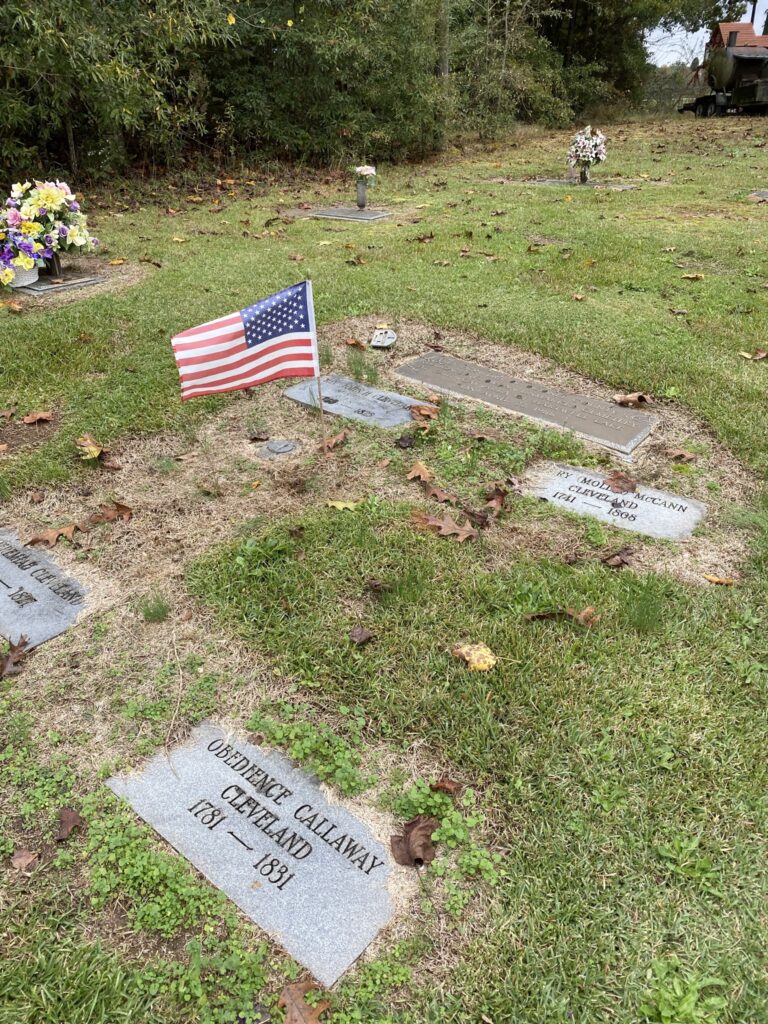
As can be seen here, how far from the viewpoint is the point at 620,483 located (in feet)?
11.2

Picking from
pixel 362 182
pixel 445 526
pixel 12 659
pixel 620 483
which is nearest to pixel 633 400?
pixel 620 483

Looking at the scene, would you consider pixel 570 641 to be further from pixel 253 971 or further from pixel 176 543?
pixel 176 543

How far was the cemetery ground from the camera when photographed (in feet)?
5.33

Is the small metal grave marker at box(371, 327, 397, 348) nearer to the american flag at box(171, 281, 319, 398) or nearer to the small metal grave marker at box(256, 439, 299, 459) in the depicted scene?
the small metal grave marker at box(256, 439, 299, 459)

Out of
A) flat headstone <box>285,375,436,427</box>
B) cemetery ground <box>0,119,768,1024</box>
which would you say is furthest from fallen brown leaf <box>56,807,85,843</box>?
flat headstone <box>285,375,436,427</box>

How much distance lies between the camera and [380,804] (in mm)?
1974

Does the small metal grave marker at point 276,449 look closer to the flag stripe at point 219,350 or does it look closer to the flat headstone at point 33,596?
the flag stripe at point 219,350

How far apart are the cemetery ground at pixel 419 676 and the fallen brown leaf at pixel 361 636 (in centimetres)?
2

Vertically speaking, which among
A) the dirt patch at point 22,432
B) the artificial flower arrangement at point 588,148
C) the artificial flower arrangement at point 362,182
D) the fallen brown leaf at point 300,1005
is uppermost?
the artificial flower arrangement at point 588,148

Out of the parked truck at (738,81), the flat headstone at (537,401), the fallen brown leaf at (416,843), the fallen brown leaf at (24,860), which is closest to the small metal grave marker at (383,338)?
the flat headstone at (537,401)

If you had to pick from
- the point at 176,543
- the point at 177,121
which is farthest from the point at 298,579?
the point at 177,121

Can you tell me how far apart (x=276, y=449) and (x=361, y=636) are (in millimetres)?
1616

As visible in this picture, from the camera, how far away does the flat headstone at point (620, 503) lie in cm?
315

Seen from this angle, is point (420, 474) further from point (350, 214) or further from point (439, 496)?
point (350, 214)
